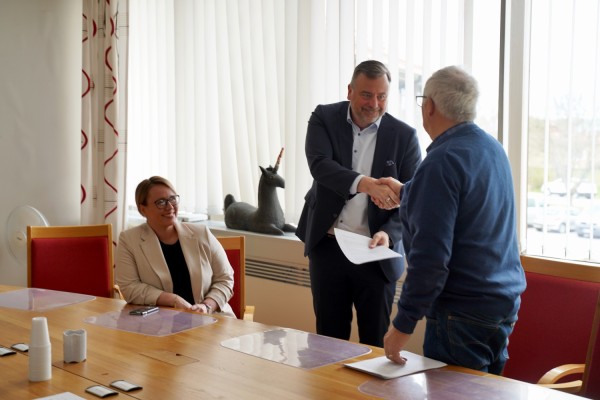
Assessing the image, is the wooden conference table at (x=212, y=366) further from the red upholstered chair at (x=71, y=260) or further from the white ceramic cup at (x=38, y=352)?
the red upholstered chair at (x=71, y=260)

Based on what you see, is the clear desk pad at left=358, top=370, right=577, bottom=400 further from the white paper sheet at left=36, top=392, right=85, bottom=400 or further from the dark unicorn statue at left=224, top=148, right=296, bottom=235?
the dark unicorn statue at left=224, top=148, right=296, bottom=235

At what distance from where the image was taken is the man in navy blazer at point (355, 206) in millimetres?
3068

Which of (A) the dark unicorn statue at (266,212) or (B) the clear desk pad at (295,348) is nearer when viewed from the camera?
(B) the clear desk pad at (295,348)

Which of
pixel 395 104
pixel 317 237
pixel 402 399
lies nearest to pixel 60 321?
pixel 317 237

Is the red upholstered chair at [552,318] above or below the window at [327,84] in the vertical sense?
below

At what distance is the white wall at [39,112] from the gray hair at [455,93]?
421 cm

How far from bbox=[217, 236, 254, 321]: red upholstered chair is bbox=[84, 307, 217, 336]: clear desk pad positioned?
21.7 inches

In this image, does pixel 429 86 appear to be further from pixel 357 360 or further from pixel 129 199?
pixel 129 199

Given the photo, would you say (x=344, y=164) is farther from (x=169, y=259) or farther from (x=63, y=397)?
(x=63, y=397)

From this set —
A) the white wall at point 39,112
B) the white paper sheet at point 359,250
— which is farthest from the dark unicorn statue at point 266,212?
the white paper sheet at point 359,250

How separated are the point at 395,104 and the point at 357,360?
7.09 feet

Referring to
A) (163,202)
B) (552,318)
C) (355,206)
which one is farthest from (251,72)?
(552,318)

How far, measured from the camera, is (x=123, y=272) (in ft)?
10.3

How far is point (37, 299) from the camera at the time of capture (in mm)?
3133
